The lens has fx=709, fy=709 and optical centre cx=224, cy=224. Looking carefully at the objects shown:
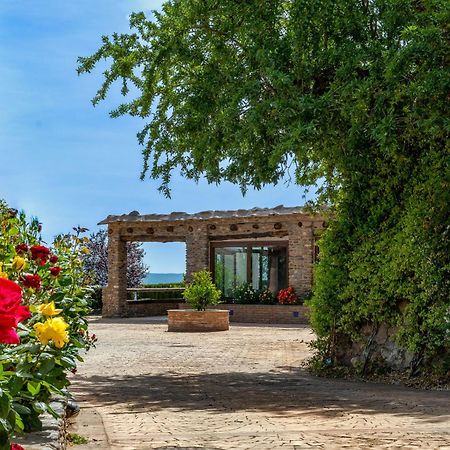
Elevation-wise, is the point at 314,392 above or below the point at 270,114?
below

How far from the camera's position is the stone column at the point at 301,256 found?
82.0 ft

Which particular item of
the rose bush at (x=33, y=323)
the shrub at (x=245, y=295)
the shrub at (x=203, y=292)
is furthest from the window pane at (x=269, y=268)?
the rose bush at (x=33, y=323)

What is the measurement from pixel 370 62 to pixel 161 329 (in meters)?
13.8

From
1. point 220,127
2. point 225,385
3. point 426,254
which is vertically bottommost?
point 225,385

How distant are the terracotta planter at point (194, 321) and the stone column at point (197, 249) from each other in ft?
20.1

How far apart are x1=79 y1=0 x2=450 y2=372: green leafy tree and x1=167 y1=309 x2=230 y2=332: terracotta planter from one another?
9376 millimetres

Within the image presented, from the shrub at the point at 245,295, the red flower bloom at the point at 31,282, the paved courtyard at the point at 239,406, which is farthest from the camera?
the shrub at the point at 245,295

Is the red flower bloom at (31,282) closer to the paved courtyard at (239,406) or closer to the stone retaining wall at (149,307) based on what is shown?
the paved courtyard at (239,406)

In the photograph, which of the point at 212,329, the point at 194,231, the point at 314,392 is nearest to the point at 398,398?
the point at 314,392

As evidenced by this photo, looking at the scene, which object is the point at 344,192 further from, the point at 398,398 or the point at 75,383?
the point at 75,383

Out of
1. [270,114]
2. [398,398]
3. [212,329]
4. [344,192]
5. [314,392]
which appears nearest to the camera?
[398,398]

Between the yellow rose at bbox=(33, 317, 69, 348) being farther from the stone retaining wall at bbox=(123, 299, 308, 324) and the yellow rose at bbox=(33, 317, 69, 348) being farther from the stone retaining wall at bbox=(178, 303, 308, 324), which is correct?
the stone retaining wall at bbox=(178, 303, 308, 324)

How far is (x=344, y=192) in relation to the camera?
12023 mm

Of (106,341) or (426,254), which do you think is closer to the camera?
(426,254)
